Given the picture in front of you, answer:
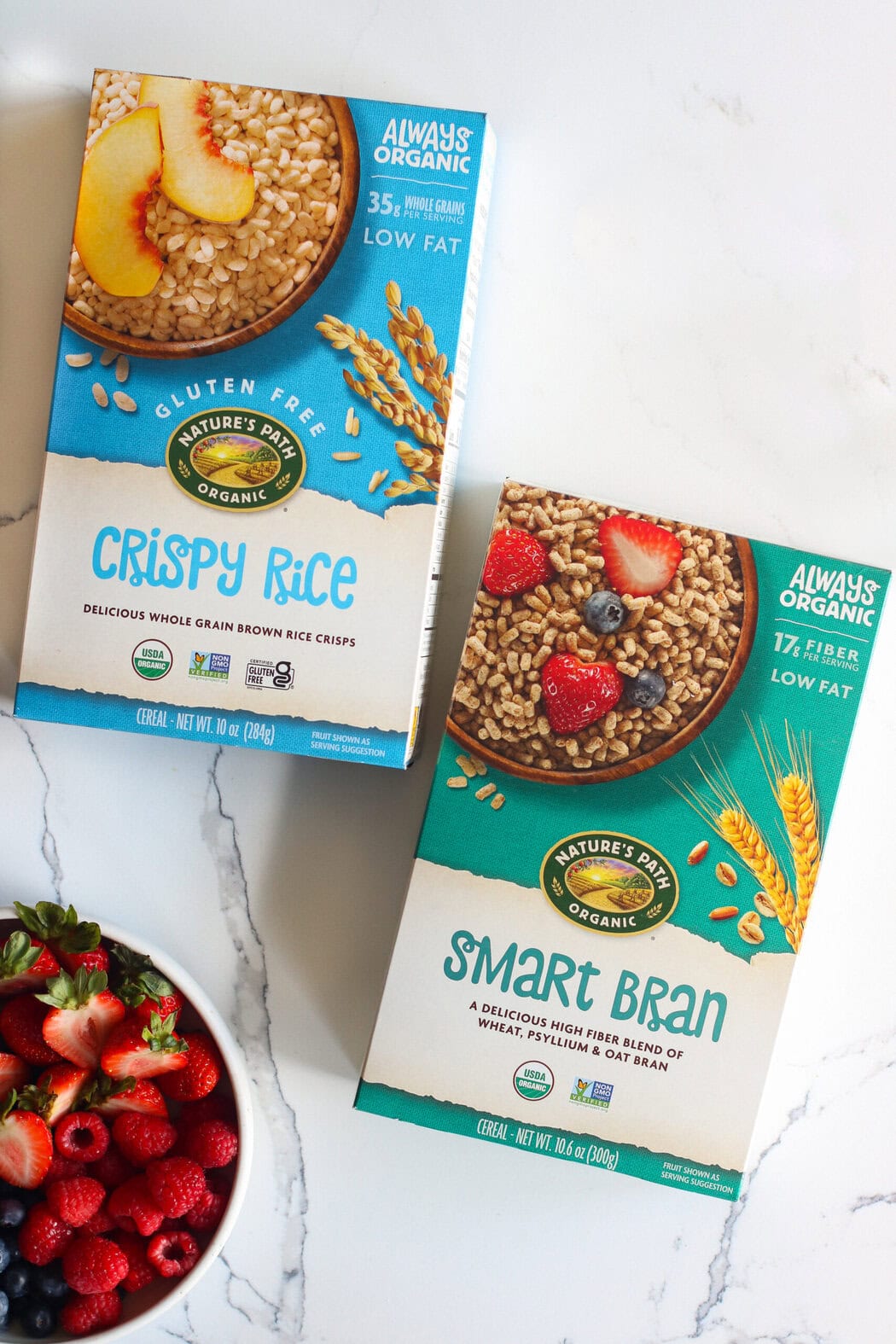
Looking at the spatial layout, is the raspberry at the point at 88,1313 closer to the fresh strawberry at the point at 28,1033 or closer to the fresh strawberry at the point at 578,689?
the fresh strawberry at the point at 28,1033

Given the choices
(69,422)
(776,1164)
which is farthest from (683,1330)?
(69,422)

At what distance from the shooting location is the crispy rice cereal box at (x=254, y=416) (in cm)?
81

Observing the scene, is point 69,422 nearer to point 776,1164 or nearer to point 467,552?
point 467,552

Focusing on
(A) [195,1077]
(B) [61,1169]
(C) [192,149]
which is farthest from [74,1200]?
(C) [192,149]

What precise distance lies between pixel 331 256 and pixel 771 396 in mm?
398

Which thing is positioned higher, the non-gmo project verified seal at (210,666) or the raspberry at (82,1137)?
the non-gmo project verified seal at (210,666)

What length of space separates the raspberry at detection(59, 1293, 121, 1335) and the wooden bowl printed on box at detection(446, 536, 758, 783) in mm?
550

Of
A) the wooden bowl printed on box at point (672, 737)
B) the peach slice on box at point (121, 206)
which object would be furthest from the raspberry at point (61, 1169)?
the peach slice on box at point (121, 206)

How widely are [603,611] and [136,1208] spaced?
2.05 ft

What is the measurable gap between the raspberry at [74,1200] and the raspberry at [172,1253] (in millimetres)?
59

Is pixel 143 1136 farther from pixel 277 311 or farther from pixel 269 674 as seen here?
pixel 277 311

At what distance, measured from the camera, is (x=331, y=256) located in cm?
81

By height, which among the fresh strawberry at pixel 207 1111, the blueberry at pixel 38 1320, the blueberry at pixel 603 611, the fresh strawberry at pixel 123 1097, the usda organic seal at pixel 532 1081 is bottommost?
the blueberry at pixel 38 1320

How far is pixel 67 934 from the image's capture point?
88 centimetres
